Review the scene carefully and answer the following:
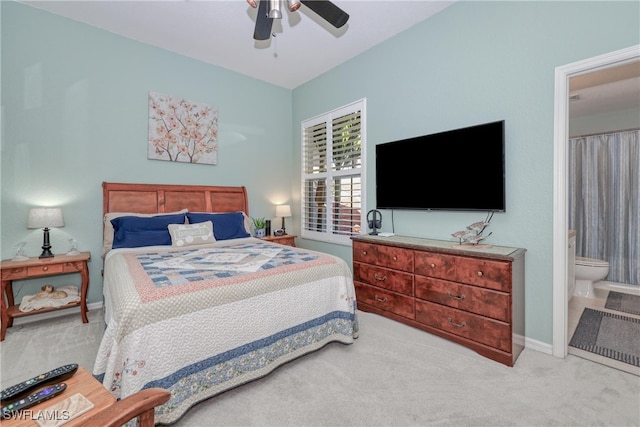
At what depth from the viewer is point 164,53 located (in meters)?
3.73

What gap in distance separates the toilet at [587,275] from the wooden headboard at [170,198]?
455cm

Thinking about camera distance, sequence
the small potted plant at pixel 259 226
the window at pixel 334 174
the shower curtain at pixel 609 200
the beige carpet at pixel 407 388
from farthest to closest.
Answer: the small potted plant at pixel 259 226, the shower curtain at pixel 609 200, the window at pixel 334 174, the beige carpet at pixel 407 388

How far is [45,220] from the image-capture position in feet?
9.22

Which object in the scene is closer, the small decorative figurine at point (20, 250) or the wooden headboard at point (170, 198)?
the small decorative figurine at point (20, 250)

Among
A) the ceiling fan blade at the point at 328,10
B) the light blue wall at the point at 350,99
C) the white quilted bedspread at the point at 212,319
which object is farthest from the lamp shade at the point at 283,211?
the ceiling fan blade at the point at 328,10

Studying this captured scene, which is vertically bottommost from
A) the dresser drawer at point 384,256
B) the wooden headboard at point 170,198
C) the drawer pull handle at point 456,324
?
the drawer pull handle at point 456,324

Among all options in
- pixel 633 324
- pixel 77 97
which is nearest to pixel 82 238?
pixel 77 97

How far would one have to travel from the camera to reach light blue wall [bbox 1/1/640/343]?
90.4 inches

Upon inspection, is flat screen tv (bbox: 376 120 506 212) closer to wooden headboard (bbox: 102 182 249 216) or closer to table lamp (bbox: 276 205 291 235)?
table lamp (bbox: 276 205 291 235)

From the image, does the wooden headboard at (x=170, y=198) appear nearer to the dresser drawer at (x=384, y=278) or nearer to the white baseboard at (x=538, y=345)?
the dresser drawer at (x=384, y=278)

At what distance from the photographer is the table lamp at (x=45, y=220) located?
278cm

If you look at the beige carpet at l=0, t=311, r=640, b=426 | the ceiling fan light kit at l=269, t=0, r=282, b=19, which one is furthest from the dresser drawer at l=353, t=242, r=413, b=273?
the ceiling fan light kit at l=269, t=0, r=282, b=19

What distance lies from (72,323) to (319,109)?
3940mm

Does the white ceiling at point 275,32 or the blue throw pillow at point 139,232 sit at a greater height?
the white ceiling at point 275,32
